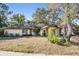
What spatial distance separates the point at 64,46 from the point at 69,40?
0.10 m

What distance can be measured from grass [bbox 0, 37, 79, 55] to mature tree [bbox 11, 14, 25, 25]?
8.1 inches

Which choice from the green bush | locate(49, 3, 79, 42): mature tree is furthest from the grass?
locate(49, 3, 79, 42): mature tree

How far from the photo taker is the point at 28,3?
399 cm

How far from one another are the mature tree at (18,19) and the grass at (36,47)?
205 millimetres

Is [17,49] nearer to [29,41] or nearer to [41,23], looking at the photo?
[29,41]

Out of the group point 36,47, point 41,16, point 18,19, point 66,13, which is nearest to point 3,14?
point 18,19

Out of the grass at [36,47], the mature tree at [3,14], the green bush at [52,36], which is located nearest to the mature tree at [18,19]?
the mature tree at [3,14]

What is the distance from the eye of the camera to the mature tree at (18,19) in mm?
4008

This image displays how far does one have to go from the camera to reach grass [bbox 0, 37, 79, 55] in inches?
156

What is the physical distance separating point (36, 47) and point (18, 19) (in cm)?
42

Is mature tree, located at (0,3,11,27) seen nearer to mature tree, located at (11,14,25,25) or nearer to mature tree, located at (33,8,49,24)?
mature tree, located at (11,14,25,25)

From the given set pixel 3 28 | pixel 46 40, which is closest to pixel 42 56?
pixel 46 40

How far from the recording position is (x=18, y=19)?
4035 millimetres

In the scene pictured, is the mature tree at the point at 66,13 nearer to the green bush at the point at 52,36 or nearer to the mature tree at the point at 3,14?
the green bush at the point at 52,36
